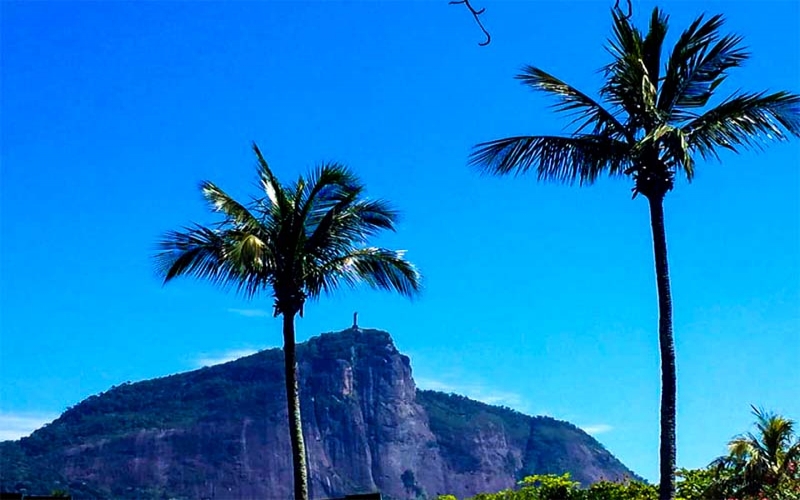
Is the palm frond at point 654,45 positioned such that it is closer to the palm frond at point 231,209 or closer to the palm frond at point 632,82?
the palm frond at point 632,82

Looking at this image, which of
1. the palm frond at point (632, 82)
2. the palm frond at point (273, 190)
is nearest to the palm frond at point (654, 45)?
the palm frond at point (632, 82)

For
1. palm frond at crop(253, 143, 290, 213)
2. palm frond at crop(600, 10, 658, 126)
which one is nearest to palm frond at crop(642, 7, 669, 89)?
palm frond at crop(600, 10, 658, 126)

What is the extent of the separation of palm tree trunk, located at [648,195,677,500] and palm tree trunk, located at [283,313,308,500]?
5.03m

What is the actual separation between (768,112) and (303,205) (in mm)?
7036

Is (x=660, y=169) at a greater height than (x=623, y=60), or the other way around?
(x=623, y=60)

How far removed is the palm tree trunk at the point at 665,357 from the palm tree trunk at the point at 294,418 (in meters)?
5.03

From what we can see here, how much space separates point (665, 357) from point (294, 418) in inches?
218

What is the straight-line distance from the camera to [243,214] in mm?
17719

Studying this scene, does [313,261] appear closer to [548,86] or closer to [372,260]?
[372,260]

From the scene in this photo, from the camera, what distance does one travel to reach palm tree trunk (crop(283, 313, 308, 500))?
16.7m

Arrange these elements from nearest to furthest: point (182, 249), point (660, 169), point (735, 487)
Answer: point (660, 169), point (735, 487), point (182, 249)

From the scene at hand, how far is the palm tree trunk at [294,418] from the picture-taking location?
16655 millimetres

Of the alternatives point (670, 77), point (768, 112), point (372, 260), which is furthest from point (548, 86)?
point (372, 260)

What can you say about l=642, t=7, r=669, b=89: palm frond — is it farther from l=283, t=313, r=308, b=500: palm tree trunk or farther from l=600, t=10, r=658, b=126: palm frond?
l=283, t=313, r=308, b=500: palm tree trunk
